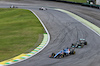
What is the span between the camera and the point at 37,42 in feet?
80.5

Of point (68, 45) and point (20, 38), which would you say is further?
point (20, 38)

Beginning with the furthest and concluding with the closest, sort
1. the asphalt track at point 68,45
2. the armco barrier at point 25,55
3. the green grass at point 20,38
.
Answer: the green grass at point 20,38, the armco barrier at point 25,55, the asphalt track at point 68,45

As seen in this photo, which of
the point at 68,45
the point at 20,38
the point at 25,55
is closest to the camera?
the point at 25,55

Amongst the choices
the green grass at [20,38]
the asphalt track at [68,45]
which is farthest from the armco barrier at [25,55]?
the green grass at [20,38]

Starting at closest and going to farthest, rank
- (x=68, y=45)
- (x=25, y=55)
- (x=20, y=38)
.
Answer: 1. (x=25, y=55)
2. (x=68, y=45)
3. (x=20, y=38)

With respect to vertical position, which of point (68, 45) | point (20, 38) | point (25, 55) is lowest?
point (68, 45)

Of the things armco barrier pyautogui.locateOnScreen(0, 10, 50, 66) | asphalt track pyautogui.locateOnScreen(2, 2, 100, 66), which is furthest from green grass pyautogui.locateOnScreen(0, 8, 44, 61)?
asphalt track pyautogui.locateOnScreen(2, 2, 100, 66)

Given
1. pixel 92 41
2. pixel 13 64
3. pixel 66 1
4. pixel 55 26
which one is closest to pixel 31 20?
pixel 55 26

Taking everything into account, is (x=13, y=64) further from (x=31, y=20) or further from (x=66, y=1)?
(x=66, y=1)

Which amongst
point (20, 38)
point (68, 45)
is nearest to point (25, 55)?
point (68, 45)

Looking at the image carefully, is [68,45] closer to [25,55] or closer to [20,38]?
[25,55]

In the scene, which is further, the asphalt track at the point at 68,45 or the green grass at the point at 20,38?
the green grass at the point at 20,38

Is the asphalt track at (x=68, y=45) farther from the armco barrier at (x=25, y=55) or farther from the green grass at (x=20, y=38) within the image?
the green grass at (x=20, y=38)

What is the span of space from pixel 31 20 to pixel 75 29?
10740 millimetres
